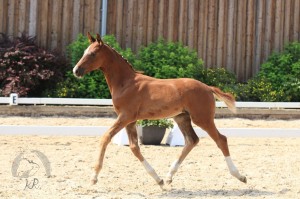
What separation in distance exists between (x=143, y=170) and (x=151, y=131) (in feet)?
9.24

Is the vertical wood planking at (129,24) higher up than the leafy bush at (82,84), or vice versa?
the vertical wood planking at (129,24)

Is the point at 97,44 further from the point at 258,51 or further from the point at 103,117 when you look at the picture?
the point at 258,51

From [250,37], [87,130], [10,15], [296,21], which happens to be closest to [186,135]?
[87,130]

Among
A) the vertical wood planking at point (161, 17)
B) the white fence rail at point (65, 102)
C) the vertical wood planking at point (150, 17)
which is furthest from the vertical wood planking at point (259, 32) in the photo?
the white fence rail at point (65, 102)

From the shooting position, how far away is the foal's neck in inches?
304

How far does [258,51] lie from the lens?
1784 cm

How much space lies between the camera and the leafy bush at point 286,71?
53.9ft

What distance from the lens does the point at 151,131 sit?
11.6 meters

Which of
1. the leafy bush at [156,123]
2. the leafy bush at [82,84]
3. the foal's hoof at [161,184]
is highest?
the leafy bush at [82,84]

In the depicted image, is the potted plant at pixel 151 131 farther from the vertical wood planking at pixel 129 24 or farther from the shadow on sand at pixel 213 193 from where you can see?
the vertical wood planking at pixel 129 24

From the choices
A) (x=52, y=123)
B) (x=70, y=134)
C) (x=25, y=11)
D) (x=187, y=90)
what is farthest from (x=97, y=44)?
(x=25, y=11)

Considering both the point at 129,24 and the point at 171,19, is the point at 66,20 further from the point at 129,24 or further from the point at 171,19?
the point at 171,19
